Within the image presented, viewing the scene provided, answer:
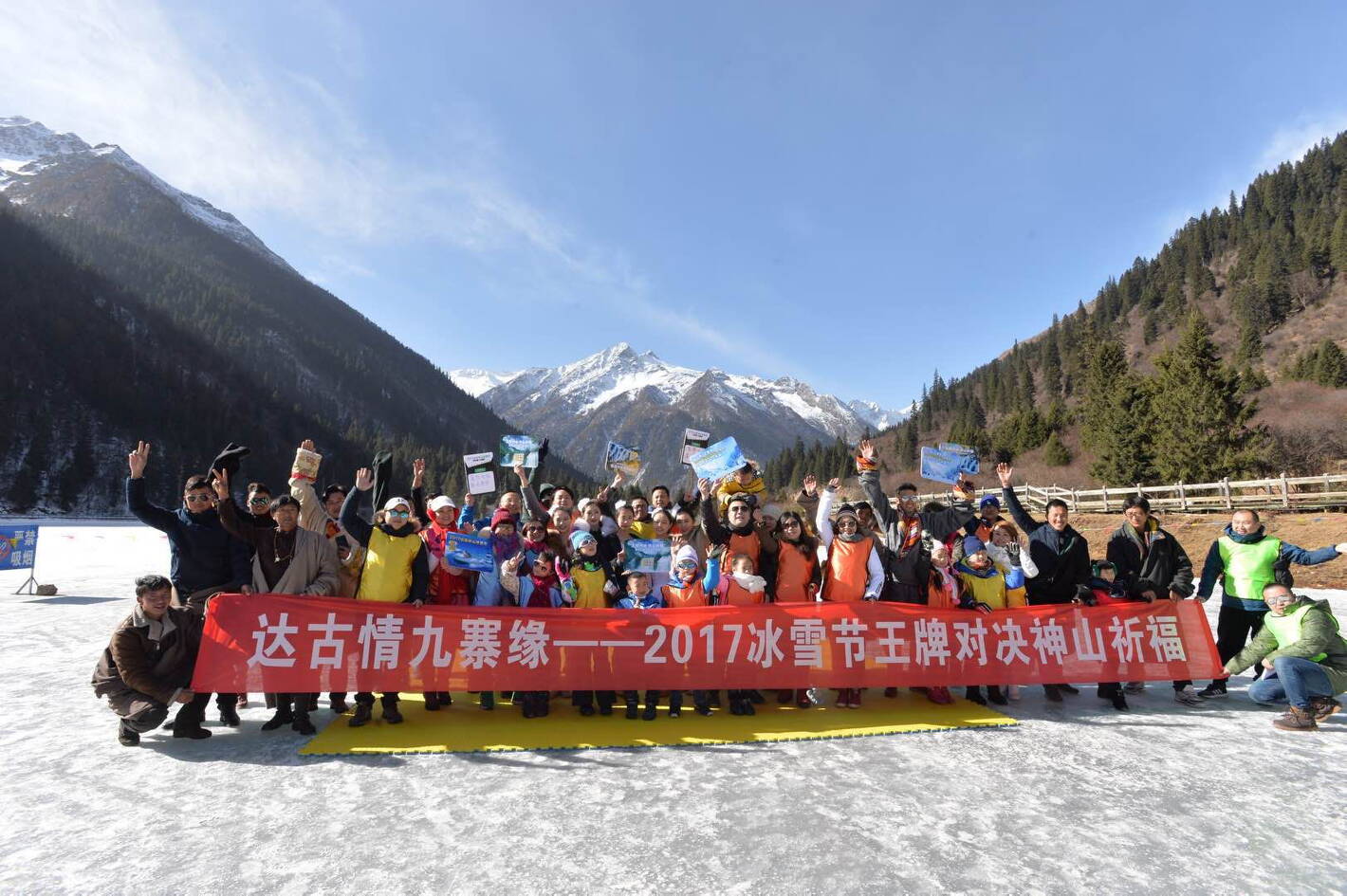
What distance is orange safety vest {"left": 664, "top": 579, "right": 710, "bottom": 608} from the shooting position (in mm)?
6227

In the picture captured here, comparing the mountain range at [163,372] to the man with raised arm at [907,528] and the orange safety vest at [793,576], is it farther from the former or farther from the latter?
the man with raised arm at [907,528]

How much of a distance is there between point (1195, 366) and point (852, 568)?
4140 centimetres

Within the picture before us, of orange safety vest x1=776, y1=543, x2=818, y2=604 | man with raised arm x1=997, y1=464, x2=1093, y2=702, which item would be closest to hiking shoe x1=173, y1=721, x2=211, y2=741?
orange safety vest x1=776, y1=543, x2=818, y2=604

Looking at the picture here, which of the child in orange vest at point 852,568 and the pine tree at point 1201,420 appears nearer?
the child in orange vest at point 852,568

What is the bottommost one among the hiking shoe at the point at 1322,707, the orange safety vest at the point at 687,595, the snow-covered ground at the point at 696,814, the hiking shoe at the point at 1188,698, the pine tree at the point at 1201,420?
the snow-covered ground at the point at 696,814

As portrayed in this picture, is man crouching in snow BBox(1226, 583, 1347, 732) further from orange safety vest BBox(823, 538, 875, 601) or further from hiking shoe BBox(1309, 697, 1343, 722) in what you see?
orange safety vest BBox(823, 538, 875, 601)

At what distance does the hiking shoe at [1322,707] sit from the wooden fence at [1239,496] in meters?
12.3

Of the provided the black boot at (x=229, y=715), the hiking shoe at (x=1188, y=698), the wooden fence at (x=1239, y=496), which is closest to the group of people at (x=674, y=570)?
the black boot at (x=229, y=715)

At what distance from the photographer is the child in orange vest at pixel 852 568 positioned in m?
6.39

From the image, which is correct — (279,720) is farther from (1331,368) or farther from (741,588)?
(1331,368)

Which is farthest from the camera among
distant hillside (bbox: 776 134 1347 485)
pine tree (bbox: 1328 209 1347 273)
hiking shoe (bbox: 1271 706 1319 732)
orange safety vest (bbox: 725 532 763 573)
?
pine tree (bbox: 1328 209 1347 273)

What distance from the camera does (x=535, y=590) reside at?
6125 mm

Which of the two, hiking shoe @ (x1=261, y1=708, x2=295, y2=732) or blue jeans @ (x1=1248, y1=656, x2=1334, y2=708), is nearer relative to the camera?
hiking shoe @ (x1=261, y1=708, x2=295, y2=732)

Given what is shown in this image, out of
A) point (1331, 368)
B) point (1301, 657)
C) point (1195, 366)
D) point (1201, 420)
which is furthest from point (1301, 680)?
point (1331, 368)
